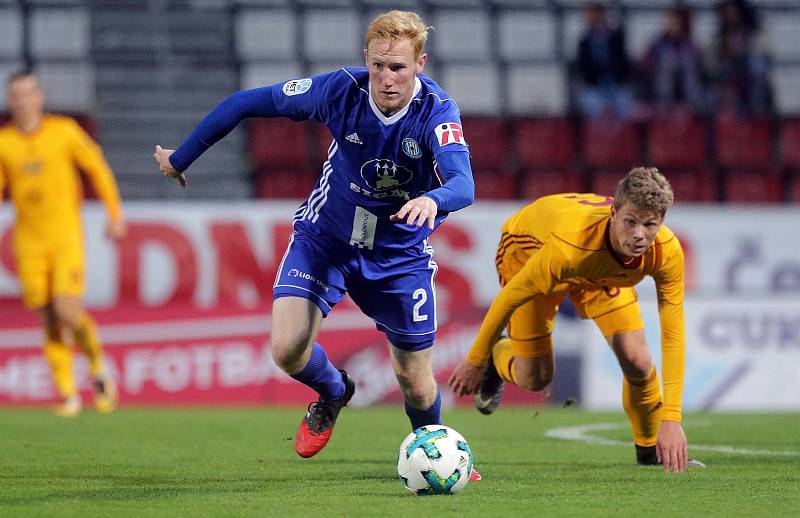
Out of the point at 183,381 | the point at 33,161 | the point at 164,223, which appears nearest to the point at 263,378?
the point at 183,381

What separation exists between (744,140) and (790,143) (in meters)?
0.55

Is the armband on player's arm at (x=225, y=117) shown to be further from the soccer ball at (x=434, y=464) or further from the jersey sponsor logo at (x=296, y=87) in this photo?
the soccer ball at (x=434, y=464)

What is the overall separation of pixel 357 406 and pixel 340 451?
4575 mm

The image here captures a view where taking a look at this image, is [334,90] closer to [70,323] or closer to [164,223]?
[70,323]

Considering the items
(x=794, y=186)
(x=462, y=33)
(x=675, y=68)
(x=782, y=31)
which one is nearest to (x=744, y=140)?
(x=794, y=186)

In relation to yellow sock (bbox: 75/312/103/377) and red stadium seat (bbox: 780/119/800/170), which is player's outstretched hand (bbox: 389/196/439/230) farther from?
red stadium seat (bbox: 780/119/800/170)

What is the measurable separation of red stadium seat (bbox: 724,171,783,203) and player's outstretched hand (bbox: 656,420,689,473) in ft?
31.3

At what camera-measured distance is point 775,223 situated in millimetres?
13227

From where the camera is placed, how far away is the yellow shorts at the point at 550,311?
21.8 feet

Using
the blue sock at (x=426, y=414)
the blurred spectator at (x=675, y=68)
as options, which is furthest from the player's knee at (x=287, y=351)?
the blurred spectator at (x=675, y=68)

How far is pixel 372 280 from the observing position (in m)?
6.06

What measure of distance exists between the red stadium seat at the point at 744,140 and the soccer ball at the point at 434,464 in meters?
10.8

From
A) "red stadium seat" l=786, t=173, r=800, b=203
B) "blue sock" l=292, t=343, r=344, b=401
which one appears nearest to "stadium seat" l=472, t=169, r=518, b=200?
"red stadium seat" l=786, t=173, r=800, b=203

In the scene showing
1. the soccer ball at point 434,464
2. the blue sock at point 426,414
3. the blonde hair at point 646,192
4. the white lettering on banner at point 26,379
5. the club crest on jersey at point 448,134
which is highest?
the club crest on jersey at point 448,134
